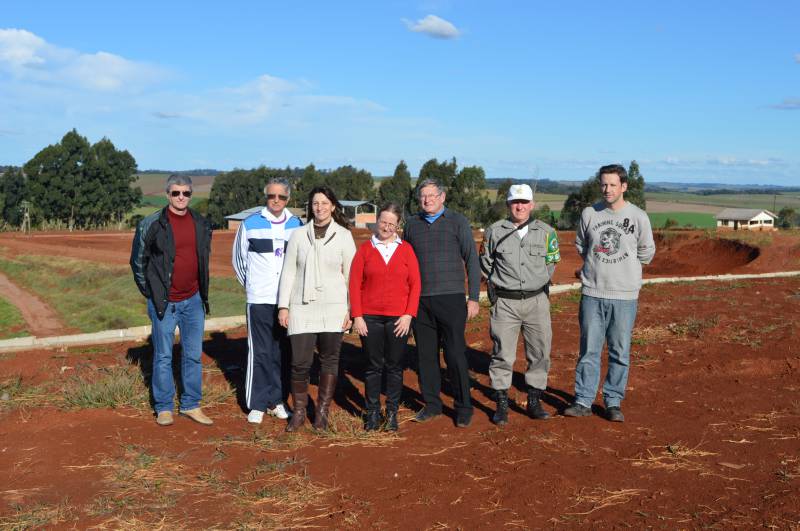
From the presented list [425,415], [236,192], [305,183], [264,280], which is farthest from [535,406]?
[236,192]

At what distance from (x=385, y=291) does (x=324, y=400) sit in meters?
0.95

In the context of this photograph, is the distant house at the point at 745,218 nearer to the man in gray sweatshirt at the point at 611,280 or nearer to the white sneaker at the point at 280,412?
the man in gray sweatshirt at the point at 611,280

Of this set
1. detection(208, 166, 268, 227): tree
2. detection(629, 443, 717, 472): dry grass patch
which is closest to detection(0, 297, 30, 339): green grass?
detection(629, 443, 717, 472): dry grass patch

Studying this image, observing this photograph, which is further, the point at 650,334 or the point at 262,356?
the point at 650,334

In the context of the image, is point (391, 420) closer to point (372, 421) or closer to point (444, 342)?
point (372, 421)

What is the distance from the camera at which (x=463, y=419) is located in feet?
18.4

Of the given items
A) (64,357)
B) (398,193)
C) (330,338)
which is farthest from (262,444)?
(398,193)

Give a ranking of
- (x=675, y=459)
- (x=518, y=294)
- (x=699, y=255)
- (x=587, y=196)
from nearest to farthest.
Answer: (x=675, y=459) → (x=518, y=294) → (x=699, y=255) → (x=587, y=196)

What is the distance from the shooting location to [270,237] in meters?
5.76

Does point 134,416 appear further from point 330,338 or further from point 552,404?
point 552,404

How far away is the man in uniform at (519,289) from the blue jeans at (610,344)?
0.28 meters

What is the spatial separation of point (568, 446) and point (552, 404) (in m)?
1.14

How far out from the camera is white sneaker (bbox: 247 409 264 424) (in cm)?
580

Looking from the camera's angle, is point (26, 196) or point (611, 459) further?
point (26, 196)
